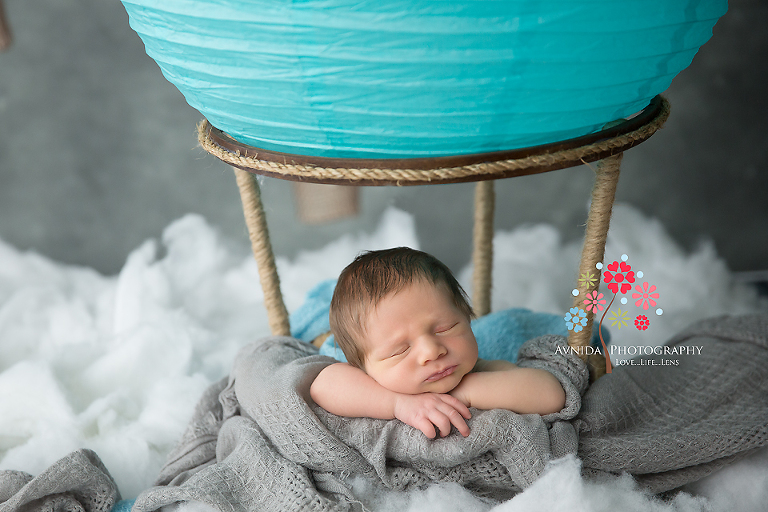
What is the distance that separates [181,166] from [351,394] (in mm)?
1036

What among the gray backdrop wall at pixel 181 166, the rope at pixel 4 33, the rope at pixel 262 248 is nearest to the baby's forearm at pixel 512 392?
the rope at pixel 262 248

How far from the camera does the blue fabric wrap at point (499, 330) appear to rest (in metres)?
1.02

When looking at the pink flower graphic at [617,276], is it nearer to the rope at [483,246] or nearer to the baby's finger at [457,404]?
the baby's finger at [457,404]

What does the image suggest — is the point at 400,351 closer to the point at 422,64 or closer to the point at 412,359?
the point at 412,359

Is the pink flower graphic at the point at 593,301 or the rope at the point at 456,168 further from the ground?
the rope at the point at 456,168

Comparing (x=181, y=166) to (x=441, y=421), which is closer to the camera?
(x=441, y=421)

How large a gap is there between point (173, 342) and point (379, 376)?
2.05ft

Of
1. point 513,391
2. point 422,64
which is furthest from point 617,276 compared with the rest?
point 422,64

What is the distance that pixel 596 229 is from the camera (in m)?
0.78

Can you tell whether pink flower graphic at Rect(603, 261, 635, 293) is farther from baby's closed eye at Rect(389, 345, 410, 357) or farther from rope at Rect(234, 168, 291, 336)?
rope at Rect(234, 168, 291, 336)

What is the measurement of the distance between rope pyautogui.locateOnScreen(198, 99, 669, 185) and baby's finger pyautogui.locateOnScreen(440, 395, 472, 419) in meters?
0.26

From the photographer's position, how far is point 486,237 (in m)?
1.22

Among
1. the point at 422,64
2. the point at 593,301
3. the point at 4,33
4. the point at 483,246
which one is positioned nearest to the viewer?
the point at 422,64

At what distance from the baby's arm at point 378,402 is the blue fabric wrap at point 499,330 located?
8.4 inches
